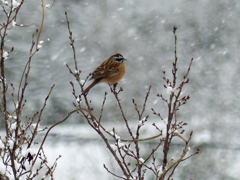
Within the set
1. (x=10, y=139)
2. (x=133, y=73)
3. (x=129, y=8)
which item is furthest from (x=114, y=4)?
(x=10, y=139)

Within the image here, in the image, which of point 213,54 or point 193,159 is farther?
point 213,54

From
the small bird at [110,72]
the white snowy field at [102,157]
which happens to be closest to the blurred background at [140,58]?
the white snowy field at [102,157]

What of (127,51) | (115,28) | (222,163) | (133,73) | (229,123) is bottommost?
(222,163)

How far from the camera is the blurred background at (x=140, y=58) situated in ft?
20.4

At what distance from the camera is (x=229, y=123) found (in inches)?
251

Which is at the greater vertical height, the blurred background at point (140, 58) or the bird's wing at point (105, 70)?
the blurred background at point (140, 58)

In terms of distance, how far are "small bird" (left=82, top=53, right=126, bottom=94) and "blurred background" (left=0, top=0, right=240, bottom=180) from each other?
2500 mm

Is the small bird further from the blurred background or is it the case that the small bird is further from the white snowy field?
the blurred background

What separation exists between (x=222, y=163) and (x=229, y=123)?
1456 millimetres

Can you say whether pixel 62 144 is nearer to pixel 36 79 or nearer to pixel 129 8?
pixel 36 79

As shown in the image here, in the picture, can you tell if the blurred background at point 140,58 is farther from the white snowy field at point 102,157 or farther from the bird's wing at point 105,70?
the bird's wing at point 105,70

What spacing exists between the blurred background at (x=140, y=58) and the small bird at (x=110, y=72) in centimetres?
250

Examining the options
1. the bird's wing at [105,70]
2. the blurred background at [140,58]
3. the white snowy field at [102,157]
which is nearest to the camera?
the bird's wing at [105,70]

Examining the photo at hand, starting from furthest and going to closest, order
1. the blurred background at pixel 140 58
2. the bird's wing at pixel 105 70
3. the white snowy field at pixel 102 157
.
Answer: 1. the blurred background at pixel 140 58
2. the white snowy field at pixel 102 157
3. the bird's wing at pixel 105 70
